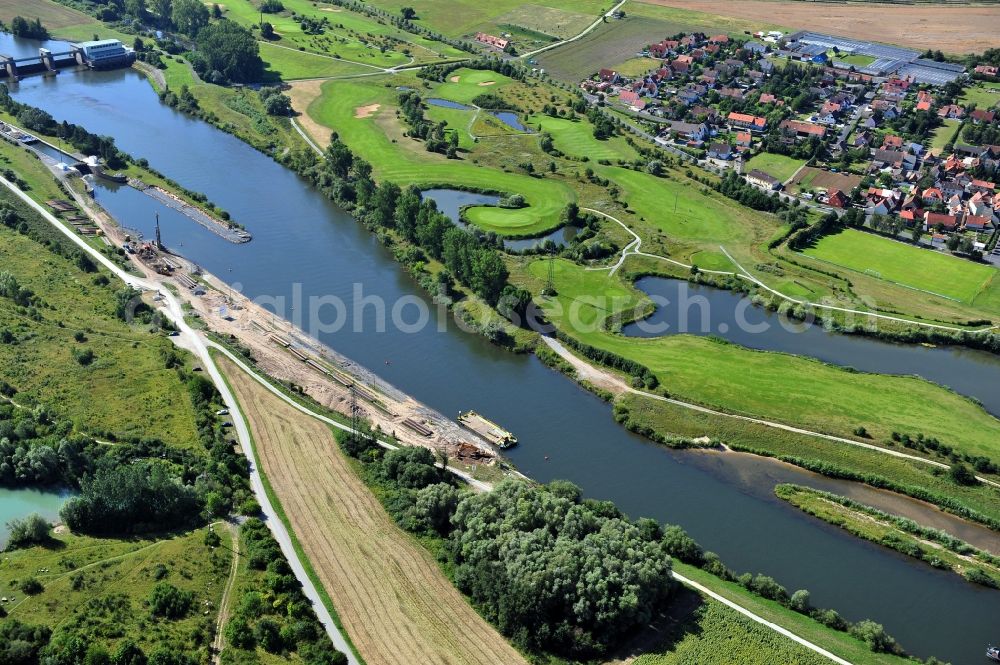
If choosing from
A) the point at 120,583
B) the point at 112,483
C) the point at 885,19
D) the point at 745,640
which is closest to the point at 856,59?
the point at 885,19

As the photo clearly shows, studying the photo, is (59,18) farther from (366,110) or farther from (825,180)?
(825,180)

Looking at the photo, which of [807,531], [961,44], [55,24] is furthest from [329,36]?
[807,531]

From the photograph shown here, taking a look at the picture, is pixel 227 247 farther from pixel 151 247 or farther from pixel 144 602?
pixel 144 602

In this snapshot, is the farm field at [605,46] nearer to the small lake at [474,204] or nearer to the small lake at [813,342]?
the small lake at [474,204]

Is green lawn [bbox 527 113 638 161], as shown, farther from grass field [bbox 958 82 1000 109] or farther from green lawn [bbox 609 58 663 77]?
grass field [bbox 958 82 1000 109]

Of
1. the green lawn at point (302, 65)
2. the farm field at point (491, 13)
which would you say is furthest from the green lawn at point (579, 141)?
the farm field at point (491, 13)

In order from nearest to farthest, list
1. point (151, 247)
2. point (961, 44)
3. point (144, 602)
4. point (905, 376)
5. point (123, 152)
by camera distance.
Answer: point (144, 602), point (905, 376), point (151, 247), point (123, 152), point (961, 44)
